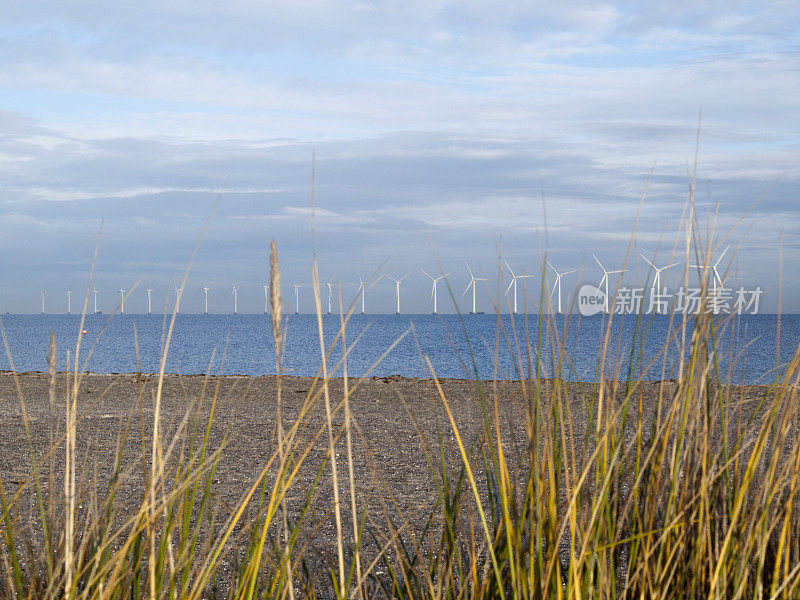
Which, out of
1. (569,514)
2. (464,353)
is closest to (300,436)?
(569,514)

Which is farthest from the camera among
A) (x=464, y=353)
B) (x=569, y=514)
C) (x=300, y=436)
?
(x=464, y=353)

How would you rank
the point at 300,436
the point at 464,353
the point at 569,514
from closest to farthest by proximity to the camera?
the point at 569,514
the point at 300,436
the point at 464,353

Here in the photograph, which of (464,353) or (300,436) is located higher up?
(300,436)

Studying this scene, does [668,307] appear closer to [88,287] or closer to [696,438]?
[696,438]

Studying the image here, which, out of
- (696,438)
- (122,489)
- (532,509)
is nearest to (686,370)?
(696,438)

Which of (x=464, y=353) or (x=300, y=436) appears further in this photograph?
(x=464, y=353)

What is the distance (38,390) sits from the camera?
12.0 meters

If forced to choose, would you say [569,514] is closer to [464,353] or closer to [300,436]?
[300,436]

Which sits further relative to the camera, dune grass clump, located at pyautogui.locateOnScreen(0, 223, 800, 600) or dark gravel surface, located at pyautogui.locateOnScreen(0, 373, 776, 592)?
dark gravel surface, located at pyautogui.locateOnScreen(0, 373, 776, 592)

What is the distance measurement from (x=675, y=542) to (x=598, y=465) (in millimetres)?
253

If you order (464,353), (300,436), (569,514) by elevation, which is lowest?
(464,353)

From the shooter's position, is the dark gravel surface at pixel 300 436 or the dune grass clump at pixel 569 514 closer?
the dune grass clump at pixel 569 514

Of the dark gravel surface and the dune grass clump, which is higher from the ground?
the dune grass clump

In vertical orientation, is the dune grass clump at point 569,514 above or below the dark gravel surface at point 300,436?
above
